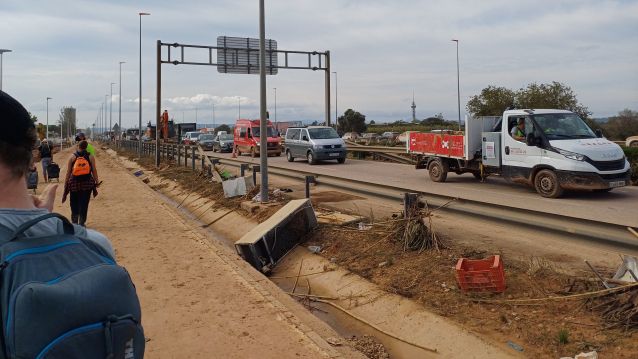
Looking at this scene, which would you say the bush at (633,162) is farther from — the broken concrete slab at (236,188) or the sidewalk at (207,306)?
the sidewalk at (207,306)

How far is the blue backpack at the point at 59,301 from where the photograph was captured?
4.66 feet

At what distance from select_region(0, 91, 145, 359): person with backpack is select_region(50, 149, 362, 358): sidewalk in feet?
9.39

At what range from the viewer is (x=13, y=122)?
1.63 metres

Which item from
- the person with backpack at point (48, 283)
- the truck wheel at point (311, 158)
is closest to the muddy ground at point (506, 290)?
the person with backpack at point (48, 283)

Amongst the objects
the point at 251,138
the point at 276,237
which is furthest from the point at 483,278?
the point at 251,138

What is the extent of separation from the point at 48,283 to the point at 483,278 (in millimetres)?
4696

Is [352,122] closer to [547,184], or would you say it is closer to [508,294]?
[547,184]

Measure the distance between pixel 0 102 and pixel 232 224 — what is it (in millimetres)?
10202

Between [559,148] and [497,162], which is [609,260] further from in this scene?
[497,162]

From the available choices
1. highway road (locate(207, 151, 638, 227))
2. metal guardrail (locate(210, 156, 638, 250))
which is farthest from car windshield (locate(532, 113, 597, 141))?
metal guardrail (locate(210, 156, 638, 250))

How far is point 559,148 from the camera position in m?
12.5

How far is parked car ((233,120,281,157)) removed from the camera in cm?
3366

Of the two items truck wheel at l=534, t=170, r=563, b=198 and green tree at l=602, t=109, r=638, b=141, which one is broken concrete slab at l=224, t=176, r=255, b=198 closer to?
truck wheel at l=534, t=170, r=563, b=198

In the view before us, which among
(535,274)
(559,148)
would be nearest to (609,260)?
(535,274)
